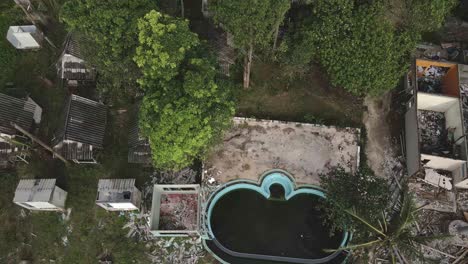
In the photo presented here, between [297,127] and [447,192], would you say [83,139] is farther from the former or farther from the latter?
[447,192]

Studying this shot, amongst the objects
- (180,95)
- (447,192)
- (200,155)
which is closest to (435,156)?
(447,192)

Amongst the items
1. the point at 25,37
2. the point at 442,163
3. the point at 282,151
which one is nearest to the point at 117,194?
the point at 282,151

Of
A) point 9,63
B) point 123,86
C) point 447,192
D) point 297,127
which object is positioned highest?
point 9,63

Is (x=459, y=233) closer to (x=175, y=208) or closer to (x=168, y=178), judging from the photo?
(x=175, y=208)

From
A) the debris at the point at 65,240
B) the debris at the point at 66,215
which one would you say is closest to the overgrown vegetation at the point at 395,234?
the debris at the point at 65,240

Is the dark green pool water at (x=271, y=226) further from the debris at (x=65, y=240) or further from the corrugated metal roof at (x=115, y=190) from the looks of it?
the debris at (x=65, y=240)

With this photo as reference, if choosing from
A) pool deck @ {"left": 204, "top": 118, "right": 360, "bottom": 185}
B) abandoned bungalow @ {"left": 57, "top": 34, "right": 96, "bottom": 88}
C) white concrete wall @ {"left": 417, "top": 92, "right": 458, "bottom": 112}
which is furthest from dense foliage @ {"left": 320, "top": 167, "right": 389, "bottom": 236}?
abandoned bungalow @ {"left": 57, "top": 34, "right": 96, "bottom": 88}

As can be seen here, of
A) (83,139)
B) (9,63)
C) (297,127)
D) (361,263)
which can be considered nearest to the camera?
(361,263)
